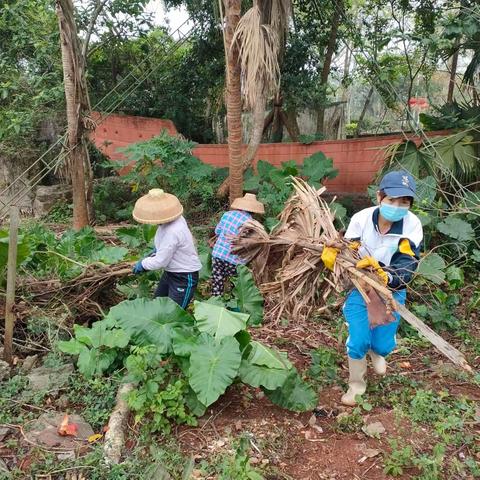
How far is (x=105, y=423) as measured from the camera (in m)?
3.18

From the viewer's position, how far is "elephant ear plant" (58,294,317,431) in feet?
9.82

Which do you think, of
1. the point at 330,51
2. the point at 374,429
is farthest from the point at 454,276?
the point at 330,51

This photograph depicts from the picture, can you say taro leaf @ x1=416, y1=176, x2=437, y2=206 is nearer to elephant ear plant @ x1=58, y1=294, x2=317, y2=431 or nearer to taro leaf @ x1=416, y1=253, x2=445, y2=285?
taro leaf @ x1=416, y1=253, x2=445, y2=285

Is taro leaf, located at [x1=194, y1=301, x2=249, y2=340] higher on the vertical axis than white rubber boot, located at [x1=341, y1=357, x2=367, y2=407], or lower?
higher

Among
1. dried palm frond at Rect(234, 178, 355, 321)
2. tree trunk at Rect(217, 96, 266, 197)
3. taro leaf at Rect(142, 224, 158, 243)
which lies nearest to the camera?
dried palm frond at Rect(234, 178, 355, 321)

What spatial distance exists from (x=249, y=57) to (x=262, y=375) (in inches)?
162

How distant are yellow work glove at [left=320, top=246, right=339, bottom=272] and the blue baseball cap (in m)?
0.52

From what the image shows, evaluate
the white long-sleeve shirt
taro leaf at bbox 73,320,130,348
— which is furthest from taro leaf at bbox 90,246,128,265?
taro leaf at bbox 73,320,130,348

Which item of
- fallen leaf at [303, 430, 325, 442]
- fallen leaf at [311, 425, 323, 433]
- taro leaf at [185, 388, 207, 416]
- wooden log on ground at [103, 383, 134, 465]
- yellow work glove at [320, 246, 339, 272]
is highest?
yellow work glove at [320, 246, 339, 272]

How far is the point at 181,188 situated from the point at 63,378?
182 inches

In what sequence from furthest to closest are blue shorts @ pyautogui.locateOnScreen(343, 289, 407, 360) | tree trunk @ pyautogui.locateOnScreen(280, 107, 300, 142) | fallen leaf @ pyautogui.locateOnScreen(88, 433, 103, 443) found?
tree trunk @ pyautogui.locateOnScreen(280, 107, 300, 142) → blue shorts @ pyautogui.locateOnScreen(343, 289, 407, 360) → fallen leaf @ pyautogui.locateOnScreen(88, 433, 103, 443)

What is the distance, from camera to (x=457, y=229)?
5.67 meters

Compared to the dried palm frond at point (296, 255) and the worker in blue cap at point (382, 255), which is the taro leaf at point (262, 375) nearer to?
the worker in blue cap at point (382, 255)

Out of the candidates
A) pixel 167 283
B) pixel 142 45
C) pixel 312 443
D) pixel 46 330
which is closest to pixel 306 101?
pixel 142 45
